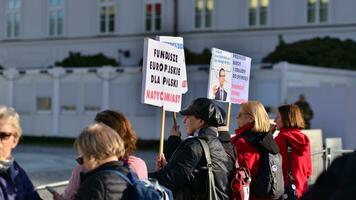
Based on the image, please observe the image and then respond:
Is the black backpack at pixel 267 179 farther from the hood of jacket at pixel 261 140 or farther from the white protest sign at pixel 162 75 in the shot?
the white protest sign at pixel 162 75

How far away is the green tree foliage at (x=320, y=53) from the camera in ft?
102

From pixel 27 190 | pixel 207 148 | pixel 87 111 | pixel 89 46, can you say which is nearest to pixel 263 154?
pixel 207 148

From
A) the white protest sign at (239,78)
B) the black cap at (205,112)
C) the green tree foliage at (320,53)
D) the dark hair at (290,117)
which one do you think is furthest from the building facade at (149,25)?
the black cap at (205,112)

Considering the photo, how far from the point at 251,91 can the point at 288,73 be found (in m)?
1.39

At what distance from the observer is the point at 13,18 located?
44.8m

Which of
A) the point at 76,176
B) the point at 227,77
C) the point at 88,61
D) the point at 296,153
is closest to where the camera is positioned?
the point at 76,176

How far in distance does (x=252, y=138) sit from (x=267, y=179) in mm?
369

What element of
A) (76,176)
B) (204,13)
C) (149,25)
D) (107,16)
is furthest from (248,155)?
(107,16)

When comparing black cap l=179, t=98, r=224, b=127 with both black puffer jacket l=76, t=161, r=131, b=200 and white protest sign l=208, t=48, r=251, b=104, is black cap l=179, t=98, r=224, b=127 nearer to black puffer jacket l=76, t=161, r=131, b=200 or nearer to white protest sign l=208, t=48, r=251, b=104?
black puffer jacket l=76, t=161, r=131, b=200

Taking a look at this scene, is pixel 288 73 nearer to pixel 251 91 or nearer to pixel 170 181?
pixel 251 91

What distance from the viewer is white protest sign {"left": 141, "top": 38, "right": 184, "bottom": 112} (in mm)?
6340

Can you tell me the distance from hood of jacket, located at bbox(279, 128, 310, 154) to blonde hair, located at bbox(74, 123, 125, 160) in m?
3.24

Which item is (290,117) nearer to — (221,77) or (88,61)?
(221,77)

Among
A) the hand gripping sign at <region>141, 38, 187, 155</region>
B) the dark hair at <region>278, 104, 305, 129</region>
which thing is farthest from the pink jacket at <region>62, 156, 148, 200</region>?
the dark hair at <region>278, 104, 305, 129</region>
